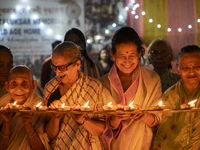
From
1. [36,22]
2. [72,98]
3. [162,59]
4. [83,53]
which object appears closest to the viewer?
[72,98]

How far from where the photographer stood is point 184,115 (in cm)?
306

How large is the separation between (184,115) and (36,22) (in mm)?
6428

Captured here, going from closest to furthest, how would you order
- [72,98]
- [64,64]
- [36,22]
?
[64,64] → [72,98] → [36,22]

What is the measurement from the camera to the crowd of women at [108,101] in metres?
3.03

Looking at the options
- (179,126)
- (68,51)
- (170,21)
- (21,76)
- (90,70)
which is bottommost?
(179,126)

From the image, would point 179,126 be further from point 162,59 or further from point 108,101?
point 162,59

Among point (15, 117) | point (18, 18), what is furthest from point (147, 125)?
point (18, 18)

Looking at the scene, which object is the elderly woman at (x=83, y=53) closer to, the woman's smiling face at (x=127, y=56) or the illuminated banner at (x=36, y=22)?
the woman's smiling face at (x=127, y=56)

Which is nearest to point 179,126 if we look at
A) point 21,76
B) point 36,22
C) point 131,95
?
point 131,95

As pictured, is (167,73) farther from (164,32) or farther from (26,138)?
(164,32)

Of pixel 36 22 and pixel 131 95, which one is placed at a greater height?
pixel 36 22

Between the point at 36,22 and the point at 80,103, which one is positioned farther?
the point at 36,22

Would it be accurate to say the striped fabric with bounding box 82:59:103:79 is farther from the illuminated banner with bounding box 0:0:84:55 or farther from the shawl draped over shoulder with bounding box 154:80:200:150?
the illuminated banner with bounding box 0:0:84:55

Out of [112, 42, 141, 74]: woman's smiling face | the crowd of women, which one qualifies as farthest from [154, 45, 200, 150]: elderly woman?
[112, 42, 141, 74]: woman's smiling face
